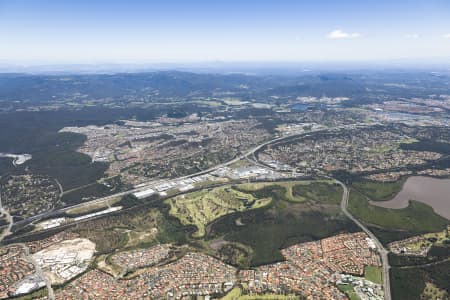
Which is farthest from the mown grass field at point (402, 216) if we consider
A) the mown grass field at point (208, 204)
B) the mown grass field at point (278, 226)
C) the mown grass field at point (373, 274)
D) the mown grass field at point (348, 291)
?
the mown grass field at point (348, 291)

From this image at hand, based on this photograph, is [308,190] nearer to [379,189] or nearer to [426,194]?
[379,189]

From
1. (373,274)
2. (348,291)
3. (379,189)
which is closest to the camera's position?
(348,291)

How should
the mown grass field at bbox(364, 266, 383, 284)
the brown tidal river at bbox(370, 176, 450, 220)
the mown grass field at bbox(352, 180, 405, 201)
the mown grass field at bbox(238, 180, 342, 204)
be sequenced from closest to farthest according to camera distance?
the mown grass field at bbox(364, 266, 383, 284) → the brown tidal river at bbox(370, 176, 450, 220) → the mown grass field at bbox(238, 180, 342, 204) → the mown grass field at bbox(352, 180, 405, 201)

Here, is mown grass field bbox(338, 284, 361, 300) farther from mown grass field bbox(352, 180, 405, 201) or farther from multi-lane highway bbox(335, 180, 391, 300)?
mown grass field bbox(352, 180, 405, 201)

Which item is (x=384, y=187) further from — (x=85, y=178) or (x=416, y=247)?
(x=85, y=178)

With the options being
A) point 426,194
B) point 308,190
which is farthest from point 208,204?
point 426,194

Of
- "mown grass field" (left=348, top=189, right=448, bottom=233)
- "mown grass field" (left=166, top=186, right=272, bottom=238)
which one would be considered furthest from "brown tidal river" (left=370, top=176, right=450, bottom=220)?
"mown grass field" (left=166, top=186, right=272, bottom=238)

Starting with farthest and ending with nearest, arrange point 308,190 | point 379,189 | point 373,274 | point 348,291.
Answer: point 379,189, point 308,190, point 373,274, point 348,291

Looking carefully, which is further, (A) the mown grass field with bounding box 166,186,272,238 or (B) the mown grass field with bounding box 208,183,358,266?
(A) the mown grass field with bounding box 166,186,272,238

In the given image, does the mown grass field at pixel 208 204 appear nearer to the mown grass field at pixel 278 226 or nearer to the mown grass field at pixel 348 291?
the mown grass field at pixel 278 226
